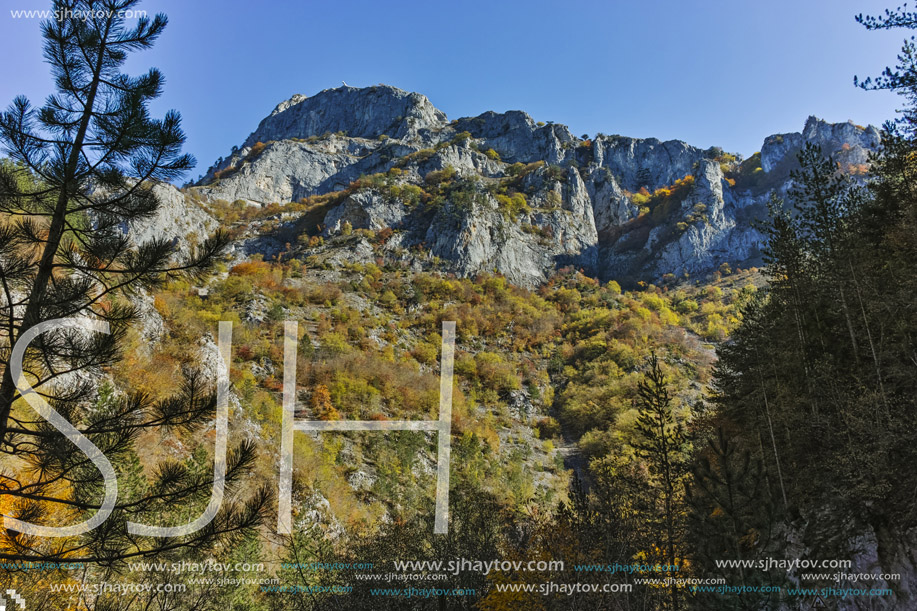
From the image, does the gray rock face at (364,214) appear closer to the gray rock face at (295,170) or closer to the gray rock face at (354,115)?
the gray rock face at (295,170)

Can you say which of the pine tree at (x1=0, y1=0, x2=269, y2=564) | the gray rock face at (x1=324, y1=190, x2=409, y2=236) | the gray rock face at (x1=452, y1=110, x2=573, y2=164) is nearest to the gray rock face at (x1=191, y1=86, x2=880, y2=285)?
the gray rock face at (x1=324, y1=190, x2=409, y2=236)

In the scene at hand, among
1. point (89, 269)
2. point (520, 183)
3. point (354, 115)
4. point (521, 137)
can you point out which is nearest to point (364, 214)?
point (520, 183)

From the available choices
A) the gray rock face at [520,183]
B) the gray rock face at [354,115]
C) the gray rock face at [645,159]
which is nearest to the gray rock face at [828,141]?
the gray rock face at [520,183]

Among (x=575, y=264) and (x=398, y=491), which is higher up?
(x=575, y=264)

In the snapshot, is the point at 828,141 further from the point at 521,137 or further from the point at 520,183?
the point at 521,137

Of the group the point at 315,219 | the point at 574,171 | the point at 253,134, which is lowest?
the point at 315,219

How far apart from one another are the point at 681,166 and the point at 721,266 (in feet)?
133

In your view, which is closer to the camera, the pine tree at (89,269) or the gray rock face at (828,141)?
the pine tree at (89,269)

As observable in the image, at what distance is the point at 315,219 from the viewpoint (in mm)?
83750

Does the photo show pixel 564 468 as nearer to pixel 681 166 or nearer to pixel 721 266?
pixel 721 266

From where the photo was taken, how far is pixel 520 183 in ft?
316

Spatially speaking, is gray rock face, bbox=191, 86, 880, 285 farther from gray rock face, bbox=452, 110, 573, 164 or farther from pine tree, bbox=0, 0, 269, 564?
pine tree, bbox=0, 0, 269, 564

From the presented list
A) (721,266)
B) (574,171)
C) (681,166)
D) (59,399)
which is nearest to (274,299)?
(59,399)

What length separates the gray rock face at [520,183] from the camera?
79000 millimetres
